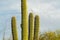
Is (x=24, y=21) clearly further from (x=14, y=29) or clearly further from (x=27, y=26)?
(x=14, y=29)

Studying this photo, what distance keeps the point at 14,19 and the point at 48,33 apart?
9.16 m

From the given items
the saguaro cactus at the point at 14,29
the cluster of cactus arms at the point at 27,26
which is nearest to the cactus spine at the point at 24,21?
the cluster of cactus arms at the point at 27,26

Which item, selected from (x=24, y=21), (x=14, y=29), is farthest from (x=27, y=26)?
(x=14, y=29)

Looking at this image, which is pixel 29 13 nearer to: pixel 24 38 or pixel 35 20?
pixel 35 20

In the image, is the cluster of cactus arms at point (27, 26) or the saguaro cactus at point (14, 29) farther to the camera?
the saguaro cactus at point (14, 29)

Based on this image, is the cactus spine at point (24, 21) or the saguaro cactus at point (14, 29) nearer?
the cactus spine at point (24, 21)

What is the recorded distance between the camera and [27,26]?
14008 mm

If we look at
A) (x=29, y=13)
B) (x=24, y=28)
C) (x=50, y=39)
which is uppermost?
(x=29, y=13)

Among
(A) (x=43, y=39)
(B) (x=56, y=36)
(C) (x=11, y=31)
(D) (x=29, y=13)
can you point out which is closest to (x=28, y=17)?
(D) (x=29, y=13)

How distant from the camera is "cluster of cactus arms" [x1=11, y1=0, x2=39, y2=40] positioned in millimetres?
13805

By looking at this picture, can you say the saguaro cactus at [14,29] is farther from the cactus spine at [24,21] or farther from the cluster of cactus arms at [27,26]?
the cactus spine at [24,21]

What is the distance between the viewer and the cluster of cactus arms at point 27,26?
45.3 feet

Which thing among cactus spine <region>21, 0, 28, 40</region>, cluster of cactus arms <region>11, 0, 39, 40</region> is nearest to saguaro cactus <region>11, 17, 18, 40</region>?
cluster of cactus arms <region>11, 0, 39, 40</region>

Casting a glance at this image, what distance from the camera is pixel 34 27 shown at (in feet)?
48.8
